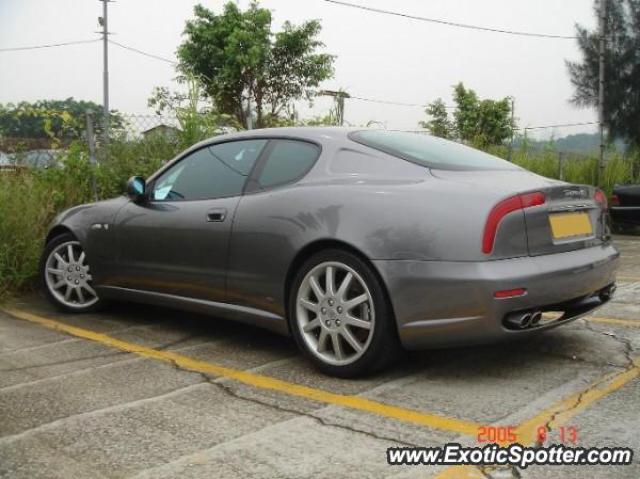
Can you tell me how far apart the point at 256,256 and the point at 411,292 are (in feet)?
3.32

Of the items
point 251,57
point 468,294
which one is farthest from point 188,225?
point 251,57

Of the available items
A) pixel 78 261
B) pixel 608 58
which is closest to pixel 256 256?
pixel 78 261

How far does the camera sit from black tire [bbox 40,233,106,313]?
522 cm

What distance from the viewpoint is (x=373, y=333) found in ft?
11.1

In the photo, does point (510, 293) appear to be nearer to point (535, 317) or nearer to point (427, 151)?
point (535, 317)

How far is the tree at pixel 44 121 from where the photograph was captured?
728 cm

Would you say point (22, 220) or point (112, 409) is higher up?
point (22, 220)

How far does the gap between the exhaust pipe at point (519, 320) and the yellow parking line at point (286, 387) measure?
0.58m

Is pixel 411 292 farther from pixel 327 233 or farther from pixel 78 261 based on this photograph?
pixel 78 261

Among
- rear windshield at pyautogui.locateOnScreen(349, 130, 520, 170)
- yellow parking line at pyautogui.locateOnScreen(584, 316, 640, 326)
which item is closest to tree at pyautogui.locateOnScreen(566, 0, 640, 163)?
yellow parking line at pyautogui.locateOnScreen(584, 316, 640, 326)

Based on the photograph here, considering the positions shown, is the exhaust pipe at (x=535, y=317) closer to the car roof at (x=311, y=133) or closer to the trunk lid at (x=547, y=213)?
the trunk lid at (x=547, y=213)

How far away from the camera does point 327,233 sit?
356 cm

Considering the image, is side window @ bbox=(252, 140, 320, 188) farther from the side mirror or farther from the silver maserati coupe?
the side mirror

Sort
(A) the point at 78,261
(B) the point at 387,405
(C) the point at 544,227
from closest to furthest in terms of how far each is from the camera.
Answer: (B) the point at 387,405 < (C) the point at 544,227 < (A) the point at 78,261
